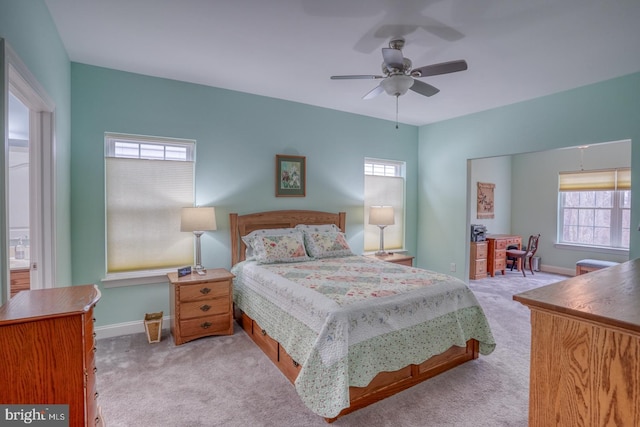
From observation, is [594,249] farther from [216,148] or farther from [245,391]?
[216,148]

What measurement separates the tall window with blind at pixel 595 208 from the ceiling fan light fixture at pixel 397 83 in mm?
5475

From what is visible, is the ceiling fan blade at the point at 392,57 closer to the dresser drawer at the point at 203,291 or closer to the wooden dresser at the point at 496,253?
the dresser drawer at the point at 203,291

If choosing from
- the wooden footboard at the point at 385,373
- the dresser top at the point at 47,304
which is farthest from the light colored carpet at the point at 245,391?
the dresser top at the point at 47,304

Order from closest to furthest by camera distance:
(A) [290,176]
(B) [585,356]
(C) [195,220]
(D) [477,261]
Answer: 1. (B) [585,356]
2. (C) [195,220]
3. (A) [290,176]
4. (D) [477,261]

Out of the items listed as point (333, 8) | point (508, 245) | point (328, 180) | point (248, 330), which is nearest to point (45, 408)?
point (248, 330)

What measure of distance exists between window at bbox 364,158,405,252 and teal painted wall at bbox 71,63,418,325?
17cm

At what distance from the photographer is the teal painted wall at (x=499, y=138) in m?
3.36

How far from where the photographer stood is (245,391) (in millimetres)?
2342

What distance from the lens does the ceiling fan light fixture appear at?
8.39ft

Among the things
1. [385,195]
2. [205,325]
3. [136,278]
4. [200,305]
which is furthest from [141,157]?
[385,195]

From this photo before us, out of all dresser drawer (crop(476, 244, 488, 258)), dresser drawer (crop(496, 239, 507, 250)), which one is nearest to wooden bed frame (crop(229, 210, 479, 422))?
dresser drawer (crop(476, 244, 488, 258))

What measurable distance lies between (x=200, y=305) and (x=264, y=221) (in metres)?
1.28

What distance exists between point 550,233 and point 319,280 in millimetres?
6098

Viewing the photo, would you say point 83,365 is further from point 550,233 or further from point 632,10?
point 550,233
